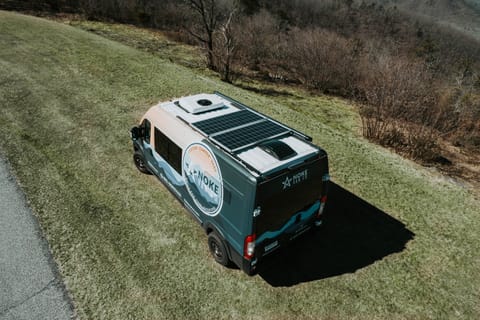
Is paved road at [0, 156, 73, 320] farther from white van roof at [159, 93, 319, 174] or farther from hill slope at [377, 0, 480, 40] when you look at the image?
hill slope at [377, 0, 480, 40]

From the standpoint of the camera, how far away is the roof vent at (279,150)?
Answer: 5.47 metres

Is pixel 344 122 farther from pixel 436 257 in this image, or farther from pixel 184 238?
pixel 184 238

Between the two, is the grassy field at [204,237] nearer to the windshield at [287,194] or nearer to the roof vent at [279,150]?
the windshield at [287,194]

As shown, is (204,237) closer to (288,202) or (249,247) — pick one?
(249,247)

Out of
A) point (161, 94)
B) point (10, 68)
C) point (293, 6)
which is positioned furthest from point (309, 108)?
point (293, 6)

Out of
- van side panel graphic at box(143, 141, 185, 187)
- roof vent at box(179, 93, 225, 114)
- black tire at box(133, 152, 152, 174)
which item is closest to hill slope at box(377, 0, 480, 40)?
roof vent at box(179, 93, 225, 114)

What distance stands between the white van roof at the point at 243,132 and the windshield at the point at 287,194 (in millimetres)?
259

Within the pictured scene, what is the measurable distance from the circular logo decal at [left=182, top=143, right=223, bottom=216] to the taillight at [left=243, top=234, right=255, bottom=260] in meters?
0.87

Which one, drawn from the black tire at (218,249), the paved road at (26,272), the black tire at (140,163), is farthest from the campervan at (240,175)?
Result: the paved road at (26,272)

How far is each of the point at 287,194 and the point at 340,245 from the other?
2.67 meters

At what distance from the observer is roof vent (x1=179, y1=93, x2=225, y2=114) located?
281 inches

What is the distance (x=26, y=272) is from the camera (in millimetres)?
5949

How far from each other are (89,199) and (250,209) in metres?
5.09

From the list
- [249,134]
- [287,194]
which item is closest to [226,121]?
[249,134]
